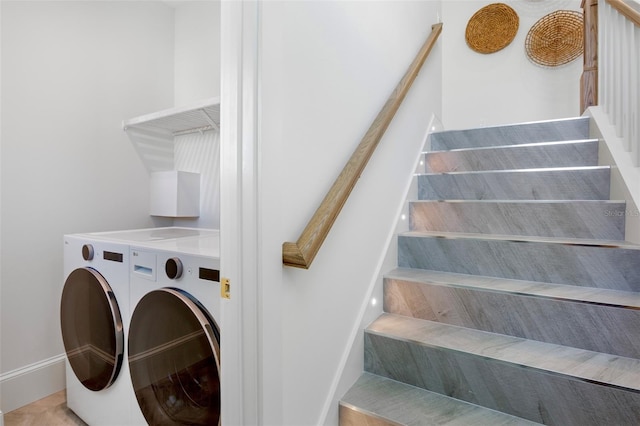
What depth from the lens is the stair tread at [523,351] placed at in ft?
3.19

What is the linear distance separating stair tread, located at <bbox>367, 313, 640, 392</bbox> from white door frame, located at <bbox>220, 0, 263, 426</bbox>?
24.1 inches

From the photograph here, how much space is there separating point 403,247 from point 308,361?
853 millimetres

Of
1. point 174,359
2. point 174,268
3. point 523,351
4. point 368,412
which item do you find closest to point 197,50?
point 174,268

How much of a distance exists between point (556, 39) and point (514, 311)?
3067 mm

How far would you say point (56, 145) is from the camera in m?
2.01

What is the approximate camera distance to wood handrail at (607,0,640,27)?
1475 millimetres

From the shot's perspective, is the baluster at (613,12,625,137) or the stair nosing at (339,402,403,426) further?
the baluster at (613,12,625,137)

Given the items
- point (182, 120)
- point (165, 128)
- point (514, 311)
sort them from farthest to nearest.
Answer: point (165, 128), point (182, 120), point (514, 311)

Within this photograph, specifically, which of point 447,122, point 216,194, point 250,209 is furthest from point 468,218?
point 447,122

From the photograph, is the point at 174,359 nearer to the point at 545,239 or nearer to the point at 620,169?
the point at 545,239

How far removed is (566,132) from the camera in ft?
6.54

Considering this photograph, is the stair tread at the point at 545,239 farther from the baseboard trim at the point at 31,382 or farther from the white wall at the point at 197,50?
the baseboard trim at the point at 31,382

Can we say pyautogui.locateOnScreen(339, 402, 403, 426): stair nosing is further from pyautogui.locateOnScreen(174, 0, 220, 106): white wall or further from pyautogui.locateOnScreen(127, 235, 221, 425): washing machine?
pyautogui.locateOnScreen(174, 0, 220, 106): white wall

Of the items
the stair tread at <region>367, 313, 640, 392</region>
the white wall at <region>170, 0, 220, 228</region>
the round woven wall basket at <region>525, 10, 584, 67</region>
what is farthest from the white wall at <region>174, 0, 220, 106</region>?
the round woven wall basket at <region>525, 10, 584, 67</region>
